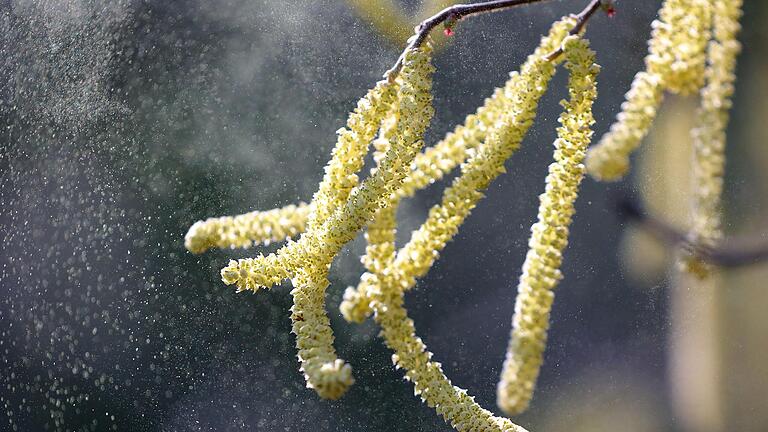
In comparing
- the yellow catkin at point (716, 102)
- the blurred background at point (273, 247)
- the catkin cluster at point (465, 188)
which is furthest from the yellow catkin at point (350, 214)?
the blurred background at point (273, 247)

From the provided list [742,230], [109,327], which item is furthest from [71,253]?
[742,230]

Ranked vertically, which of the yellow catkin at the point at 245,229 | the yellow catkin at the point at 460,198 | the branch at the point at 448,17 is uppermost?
the branch at the point at 448,17

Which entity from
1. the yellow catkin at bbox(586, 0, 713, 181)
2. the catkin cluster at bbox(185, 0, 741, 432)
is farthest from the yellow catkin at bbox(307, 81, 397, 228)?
the yellow catkin at bbox(586, 0, 713, 181)

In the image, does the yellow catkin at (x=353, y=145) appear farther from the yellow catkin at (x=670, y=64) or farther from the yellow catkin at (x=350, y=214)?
the yellow catkin at (x=670, y=64)

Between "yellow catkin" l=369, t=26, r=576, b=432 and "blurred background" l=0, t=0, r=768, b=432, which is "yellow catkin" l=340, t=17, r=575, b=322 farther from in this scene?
"blurred background" l=0, t=0, r=768, b=432

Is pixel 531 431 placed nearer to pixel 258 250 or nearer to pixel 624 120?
pixel 258 250

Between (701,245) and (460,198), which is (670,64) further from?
(701,245)
